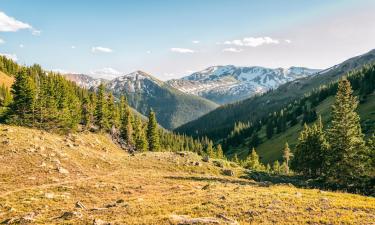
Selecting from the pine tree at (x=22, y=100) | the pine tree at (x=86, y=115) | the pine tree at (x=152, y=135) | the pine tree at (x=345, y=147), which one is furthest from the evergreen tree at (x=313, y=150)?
the pine tree at (x=22, y=100)

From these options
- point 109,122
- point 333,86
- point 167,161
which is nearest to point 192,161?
point 167,161

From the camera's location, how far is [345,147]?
50.9 meters

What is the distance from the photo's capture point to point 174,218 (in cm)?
2127

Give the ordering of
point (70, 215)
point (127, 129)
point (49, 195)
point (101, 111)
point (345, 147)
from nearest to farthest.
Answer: point (70, 215), point (49, 195), point (345, 147), point (101, 111), point (127, 129)

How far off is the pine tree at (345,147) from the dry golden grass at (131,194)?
16.4m

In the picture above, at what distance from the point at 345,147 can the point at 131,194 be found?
119 feet

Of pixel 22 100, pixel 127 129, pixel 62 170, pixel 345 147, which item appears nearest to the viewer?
pixel 62 170

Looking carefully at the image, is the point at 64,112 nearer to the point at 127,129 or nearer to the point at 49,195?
the point at 127,129

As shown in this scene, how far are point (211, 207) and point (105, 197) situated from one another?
14.4 meters

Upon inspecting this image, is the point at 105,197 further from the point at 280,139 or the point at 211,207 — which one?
the point at 280,139

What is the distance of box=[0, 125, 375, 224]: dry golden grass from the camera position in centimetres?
2272

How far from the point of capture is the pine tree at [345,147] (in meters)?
50.3

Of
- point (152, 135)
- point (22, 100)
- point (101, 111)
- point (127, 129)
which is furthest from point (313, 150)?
point (22, 100)

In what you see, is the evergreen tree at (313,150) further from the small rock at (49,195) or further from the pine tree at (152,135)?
the small rock at (49,195)
